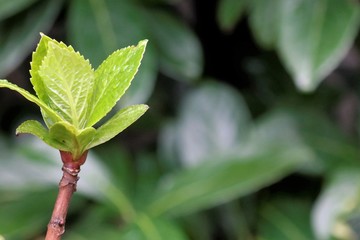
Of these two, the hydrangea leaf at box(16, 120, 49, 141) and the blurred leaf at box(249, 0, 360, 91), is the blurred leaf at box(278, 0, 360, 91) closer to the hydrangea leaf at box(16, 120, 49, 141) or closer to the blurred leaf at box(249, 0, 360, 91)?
the blurred leaf at box(249, 0, 360, 91)

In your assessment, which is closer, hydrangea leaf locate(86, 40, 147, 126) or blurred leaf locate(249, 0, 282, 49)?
hydrangea leaf locate(86, 40, 147, 126)

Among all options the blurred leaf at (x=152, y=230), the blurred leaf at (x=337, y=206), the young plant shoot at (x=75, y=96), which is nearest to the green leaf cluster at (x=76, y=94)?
the young plant shoot at (x=75, y=96)

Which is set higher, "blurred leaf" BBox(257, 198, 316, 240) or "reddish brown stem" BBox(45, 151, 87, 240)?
"blurred leaf" BBox(257, 198, 316, 240)

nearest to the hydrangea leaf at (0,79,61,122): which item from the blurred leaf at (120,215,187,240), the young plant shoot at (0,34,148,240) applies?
the young plant shoot at (0,34,148,240)

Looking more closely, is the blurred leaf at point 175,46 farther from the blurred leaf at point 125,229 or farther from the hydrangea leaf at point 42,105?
the hydrangea leaf at point 42,105

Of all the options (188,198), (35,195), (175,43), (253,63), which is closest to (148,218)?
(188,198)

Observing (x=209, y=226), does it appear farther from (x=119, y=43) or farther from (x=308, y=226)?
(x=119, y=43)
